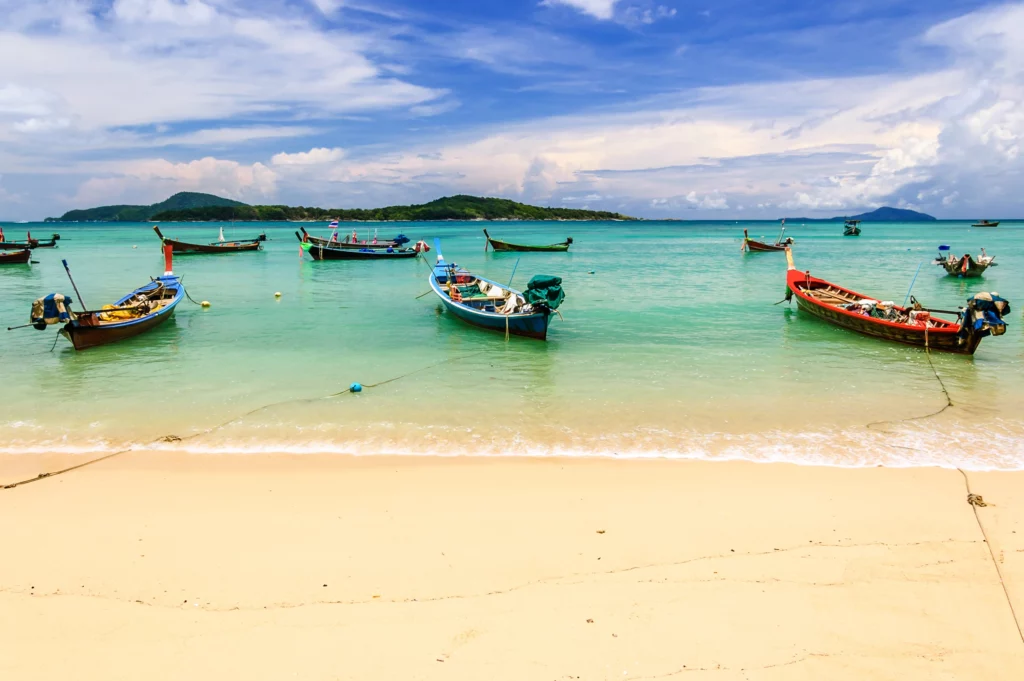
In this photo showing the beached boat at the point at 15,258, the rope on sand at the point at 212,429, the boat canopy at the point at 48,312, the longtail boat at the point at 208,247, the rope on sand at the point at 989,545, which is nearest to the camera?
the rope on sand at the point at 989,545

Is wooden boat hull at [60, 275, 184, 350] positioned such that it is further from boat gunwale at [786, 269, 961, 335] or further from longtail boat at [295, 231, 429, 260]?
longtail boat at [295, 231, 429, 260]

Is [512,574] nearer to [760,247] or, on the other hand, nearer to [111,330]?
[111,330]

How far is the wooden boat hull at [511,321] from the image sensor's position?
50.3 feet

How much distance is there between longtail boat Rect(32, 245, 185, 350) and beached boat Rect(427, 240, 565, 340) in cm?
848

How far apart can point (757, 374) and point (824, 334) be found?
5.43 meters

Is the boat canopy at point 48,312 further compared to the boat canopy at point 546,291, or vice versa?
the boat canopy at point 546,291

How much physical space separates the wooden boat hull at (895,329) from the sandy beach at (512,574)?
7975mm

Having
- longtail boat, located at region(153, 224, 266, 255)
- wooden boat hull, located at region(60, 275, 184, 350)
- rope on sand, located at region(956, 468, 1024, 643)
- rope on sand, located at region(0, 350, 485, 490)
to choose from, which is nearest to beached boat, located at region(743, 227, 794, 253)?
rope on sand, located at region(0, 350, 485, 490)

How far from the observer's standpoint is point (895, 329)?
581 inches

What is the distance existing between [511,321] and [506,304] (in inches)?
73.6

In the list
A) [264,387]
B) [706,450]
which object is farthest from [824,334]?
[264,387]

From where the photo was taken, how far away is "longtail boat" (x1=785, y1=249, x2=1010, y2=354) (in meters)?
13.2

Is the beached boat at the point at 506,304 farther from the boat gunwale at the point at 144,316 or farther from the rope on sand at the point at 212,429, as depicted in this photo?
the boat gunwale at the point at 144,316

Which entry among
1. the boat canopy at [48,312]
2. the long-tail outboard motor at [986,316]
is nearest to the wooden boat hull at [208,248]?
the boat canopy at [48,312]
